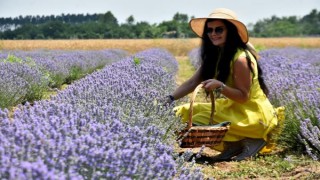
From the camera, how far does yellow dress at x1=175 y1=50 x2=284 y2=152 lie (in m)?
3.72

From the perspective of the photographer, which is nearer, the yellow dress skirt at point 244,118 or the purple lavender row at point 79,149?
the purple lavender row at point 79,149

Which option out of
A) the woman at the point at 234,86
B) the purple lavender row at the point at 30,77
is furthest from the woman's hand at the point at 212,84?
the purple lavender row at the point at 30,77

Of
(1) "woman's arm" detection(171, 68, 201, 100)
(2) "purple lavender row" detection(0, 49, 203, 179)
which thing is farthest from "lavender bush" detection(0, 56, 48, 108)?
(2) "purple lavender row" detection(0, 49, 203, 179)

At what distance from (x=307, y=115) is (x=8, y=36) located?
47.2 meters

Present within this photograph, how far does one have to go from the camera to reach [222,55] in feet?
12.3

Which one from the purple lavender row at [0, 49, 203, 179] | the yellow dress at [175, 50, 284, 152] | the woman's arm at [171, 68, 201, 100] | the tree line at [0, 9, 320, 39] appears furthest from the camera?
the tree line at [0, 9, 320, 39]

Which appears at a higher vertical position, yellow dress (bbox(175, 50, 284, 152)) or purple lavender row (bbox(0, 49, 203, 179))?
purple lavender row (bbox(0, 49, 203, 179))

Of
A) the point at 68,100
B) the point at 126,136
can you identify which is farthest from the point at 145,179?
the point at 68,100

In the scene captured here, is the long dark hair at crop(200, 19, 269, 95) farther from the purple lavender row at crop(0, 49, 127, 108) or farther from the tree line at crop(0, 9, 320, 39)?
the tree line at crop(0, 9, 320, 39)

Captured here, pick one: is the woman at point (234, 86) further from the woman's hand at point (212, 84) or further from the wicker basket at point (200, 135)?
the wicker basket at point (200, 135)

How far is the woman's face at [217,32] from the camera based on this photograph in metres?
3.70

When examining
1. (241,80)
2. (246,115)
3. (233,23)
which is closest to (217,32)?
(233,23)

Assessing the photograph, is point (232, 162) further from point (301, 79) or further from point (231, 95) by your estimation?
point (301, 79)

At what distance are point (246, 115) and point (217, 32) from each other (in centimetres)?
67
